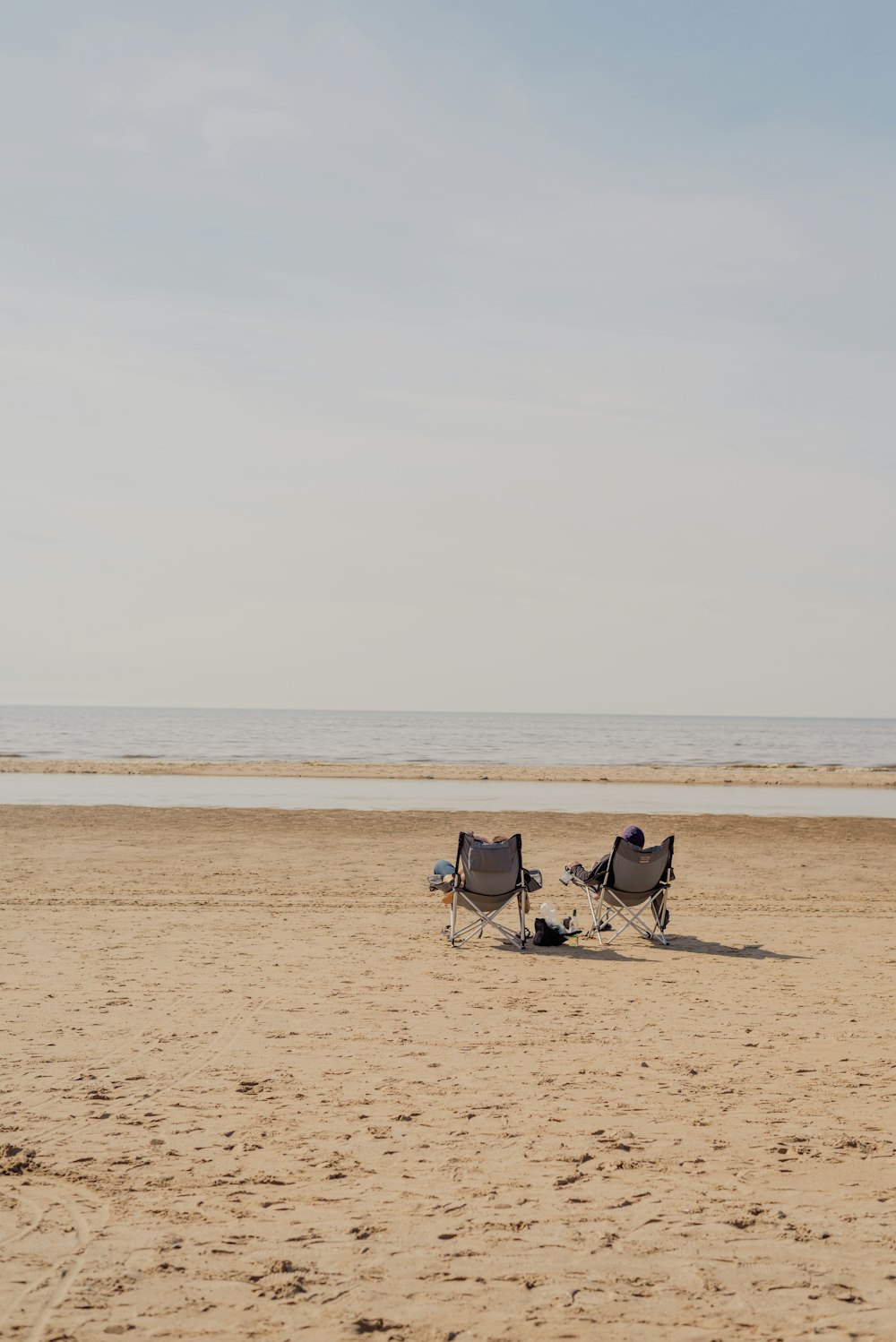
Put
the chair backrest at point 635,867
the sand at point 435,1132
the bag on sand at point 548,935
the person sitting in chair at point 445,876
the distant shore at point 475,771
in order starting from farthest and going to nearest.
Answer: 1. the distant shore at point 475,771
2. the chair backrest at point 635,867
3. the person sitting in chair at point 445,876
4. the bag on sand at point 548,935
5. the sand at point 435,1132

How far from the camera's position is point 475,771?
35.7 m

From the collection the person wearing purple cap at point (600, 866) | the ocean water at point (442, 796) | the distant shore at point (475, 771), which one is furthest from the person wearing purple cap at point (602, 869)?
the distant shore at point (475, 771)

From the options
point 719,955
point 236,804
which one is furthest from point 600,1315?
point 236,804

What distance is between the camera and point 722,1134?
4820 millimetres

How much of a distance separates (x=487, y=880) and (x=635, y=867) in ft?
4.49

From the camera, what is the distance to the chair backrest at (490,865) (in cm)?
954

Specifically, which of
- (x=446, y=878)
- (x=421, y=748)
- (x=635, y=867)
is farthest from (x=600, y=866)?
(x=421, y=748)

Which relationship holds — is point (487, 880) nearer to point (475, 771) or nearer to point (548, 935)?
point (548, 935)

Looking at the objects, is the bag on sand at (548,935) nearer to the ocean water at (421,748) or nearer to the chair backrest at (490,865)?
the chair backrest at (490,865)

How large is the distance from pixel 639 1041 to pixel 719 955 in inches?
115

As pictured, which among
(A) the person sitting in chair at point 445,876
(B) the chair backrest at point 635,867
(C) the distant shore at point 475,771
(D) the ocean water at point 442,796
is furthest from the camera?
(C) the distant shore at point 475,771

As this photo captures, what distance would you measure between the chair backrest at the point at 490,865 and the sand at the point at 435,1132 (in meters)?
0.52

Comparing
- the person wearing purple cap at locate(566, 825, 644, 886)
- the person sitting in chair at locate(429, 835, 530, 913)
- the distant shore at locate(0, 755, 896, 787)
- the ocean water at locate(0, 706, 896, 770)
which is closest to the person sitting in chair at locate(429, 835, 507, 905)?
the person sitting in chair at locate(429, 835, 530, 913)

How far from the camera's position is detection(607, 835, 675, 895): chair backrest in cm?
984
